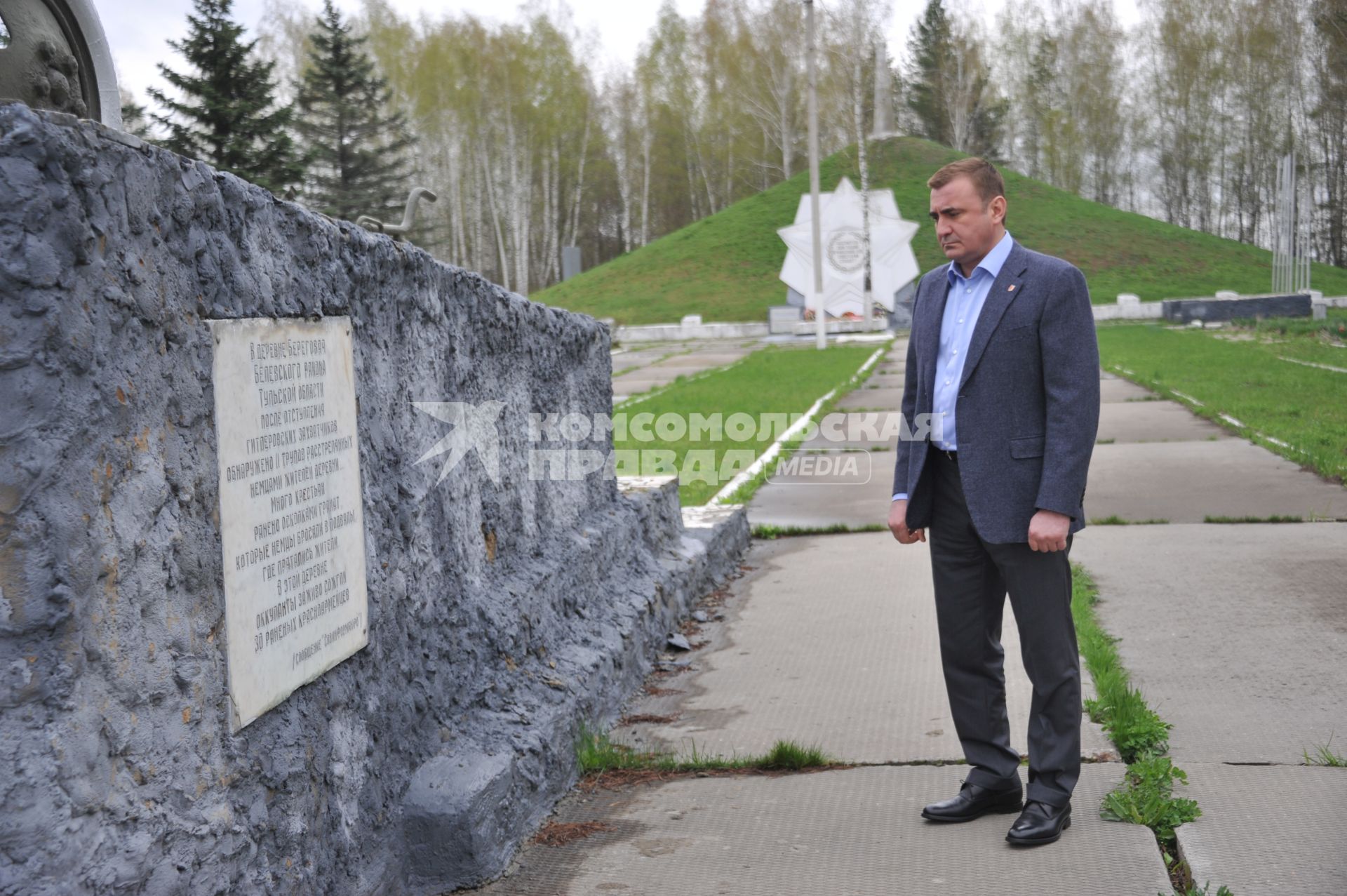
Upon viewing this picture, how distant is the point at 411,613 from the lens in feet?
11.4

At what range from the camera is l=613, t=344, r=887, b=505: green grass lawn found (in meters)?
11.3

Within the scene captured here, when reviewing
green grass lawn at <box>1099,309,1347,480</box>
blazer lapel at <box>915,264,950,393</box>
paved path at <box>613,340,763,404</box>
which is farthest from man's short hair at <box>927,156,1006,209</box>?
paved path at <box>613,340,763,404</box>

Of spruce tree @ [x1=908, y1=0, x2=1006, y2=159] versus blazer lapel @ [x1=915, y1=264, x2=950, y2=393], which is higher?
spruce tree @ [x1=908, y1=0, x2=1006, y2=159]

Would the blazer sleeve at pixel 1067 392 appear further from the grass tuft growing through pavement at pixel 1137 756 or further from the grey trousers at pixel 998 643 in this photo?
the grass tuft growing through pavement at pixel 1137 756

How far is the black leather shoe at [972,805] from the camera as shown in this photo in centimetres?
349

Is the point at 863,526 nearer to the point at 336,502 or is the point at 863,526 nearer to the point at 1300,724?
Answer: the point at 1300,724

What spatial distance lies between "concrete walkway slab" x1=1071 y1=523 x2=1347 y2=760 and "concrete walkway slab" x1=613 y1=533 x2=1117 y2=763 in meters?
0.39

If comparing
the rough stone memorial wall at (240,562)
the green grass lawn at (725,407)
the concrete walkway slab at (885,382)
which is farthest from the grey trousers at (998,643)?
the concrete walkway slab at (885,382)

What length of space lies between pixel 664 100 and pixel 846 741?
206ft

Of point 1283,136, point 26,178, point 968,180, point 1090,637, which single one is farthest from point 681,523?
point 1283,136

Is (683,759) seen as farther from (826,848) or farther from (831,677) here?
(831,677)

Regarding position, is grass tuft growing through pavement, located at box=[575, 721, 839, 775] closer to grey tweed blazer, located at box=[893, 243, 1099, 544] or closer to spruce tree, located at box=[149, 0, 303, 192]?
grey tweed blazer, located at box=[893, 243, 1099, 544]

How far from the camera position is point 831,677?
5055 millimetres

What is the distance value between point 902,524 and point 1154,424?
33.3ft
